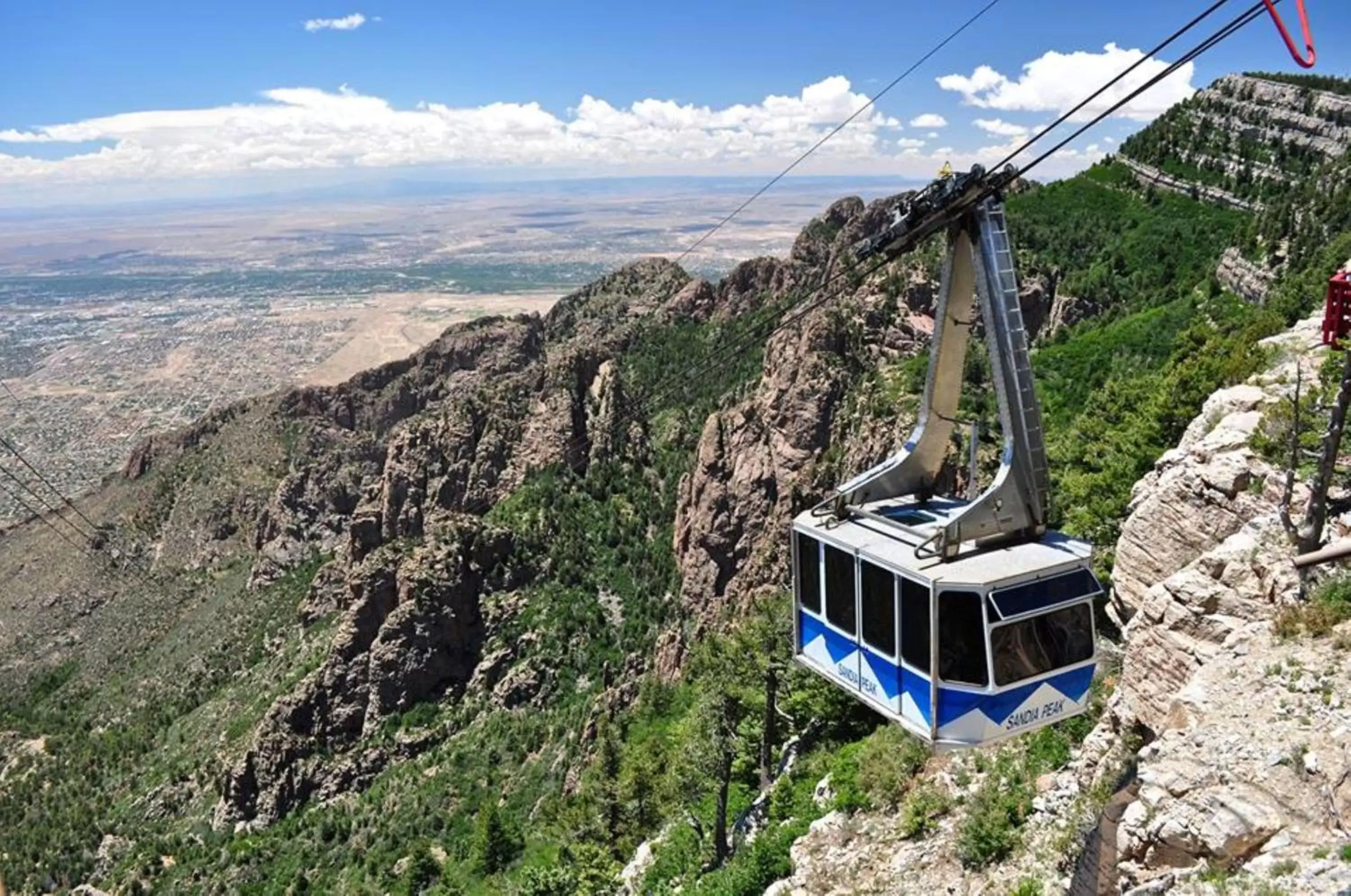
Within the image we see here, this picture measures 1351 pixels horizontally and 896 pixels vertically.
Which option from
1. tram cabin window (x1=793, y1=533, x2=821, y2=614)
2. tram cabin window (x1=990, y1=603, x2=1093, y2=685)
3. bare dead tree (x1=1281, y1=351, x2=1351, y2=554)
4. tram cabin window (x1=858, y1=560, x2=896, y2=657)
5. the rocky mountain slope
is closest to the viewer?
tram cabin window (x1=990, y1=603, x2=1093, y2=685)

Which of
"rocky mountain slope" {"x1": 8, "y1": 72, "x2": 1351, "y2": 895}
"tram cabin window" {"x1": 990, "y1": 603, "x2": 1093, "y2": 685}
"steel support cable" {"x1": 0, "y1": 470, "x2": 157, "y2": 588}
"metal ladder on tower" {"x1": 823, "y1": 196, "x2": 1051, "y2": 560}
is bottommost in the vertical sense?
"steel support cable" {"x1": 0, "y1": 470, "x2": 157, "y2": 588}

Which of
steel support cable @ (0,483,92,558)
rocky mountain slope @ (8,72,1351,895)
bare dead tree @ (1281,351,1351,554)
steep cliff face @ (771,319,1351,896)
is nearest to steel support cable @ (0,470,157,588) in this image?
steel support cable @ (0,483,92,558)

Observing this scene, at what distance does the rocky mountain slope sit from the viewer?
15.0 meters

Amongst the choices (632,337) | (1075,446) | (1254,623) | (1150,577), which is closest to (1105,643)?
(1150,577)

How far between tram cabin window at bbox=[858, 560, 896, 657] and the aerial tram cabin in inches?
1.0

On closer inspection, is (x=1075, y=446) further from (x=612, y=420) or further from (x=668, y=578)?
(x=612, y=420)

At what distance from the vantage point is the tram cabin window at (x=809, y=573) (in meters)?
13.0

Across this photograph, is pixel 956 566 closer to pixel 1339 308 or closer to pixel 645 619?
pixel 1339 308

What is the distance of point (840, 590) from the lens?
12469 mm

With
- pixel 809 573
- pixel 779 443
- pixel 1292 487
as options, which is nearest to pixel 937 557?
pixel 809 573

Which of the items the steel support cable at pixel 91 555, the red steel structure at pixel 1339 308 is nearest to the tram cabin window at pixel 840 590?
the red steel structure at pixel 1339 308

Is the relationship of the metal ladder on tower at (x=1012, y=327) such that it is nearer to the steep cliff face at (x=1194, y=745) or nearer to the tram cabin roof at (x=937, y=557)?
the tram cabin roof at (x=937, y=557)

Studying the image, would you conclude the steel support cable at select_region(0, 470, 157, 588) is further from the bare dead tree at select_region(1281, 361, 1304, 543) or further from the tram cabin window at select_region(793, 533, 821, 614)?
A: the bare dead tree at select_region(1281, 361, 1304, 543)

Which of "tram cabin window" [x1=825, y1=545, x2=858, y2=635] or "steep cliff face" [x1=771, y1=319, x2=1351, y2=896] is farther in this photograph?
"tram cabin window" [x1=825, y1=545, x2=858, y2=635]
